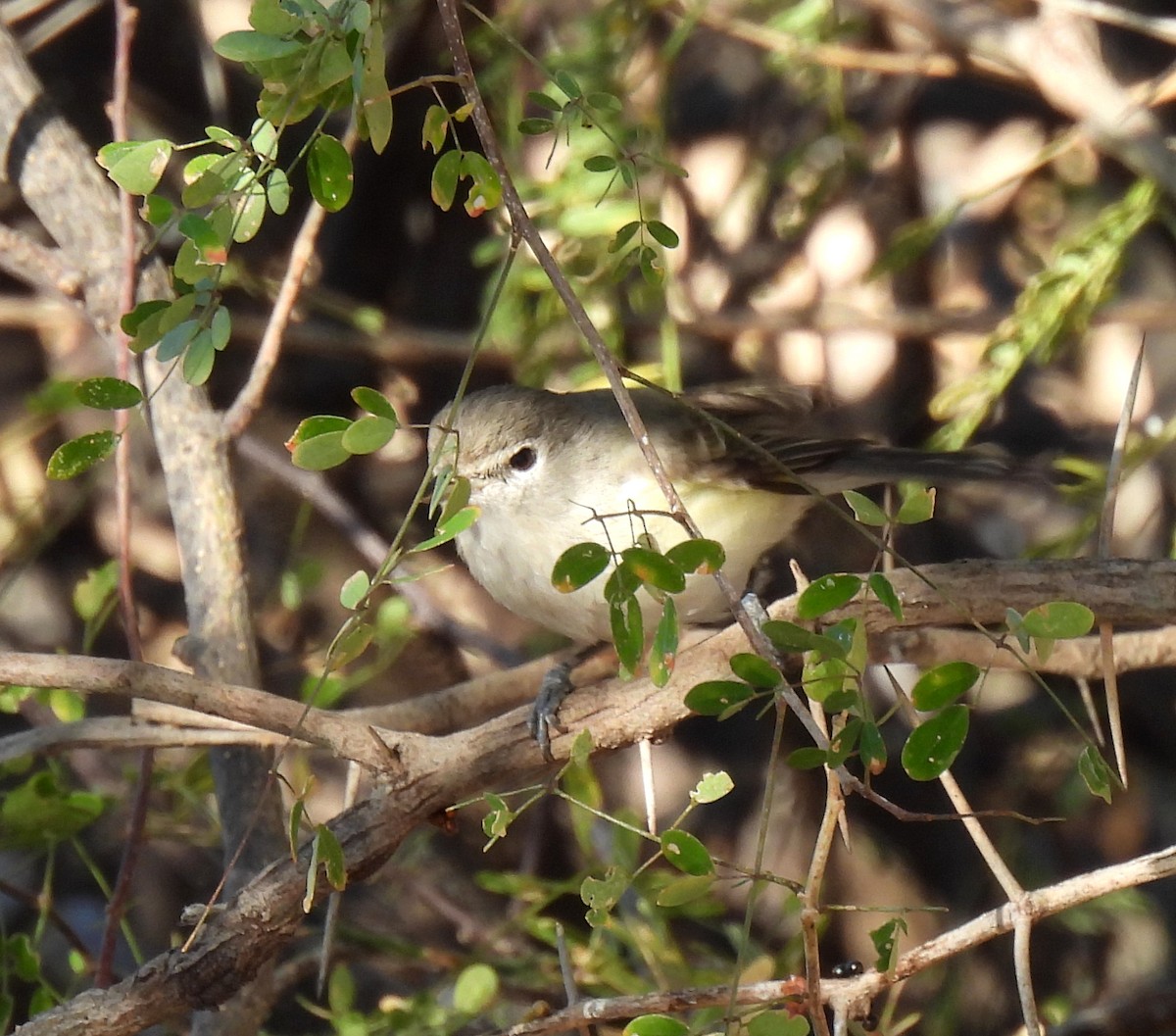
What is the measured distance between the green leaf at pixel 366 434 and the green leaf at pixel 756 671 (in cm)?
43

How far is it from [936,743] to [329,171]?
2.95ft

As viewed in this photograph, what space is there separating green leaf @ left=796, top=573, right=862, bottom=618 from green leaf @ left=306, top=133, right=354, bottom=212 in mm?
671

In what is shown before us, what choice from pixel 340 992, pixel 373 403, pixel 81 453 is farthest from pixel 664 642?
pixel 340 992

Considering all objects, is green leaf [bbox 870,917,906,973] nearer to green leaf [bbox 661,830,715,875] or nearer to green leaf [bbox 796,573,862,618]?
green leaf [bbox 661,830,715,875]

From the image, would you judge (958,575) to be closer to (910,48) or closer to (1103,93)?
(1103,93)

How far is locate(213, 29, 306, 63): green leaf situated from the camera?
137cm

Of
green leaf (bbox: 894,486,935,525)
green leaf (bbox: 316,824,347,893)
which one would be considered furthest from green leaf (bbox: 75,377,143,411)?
green leaf (bbox: 894,486,935,525)

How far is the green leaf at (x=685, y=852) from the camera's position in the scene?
1.40 m

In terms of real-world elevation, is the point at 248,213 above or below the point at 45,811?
above

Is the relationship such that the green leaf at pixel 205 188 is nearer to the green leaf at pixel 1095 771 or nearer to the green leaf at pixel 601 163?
the green leaf at pixel 601 163

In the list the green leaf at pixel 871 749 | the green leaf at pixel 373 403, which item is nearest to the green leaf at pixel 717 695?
the green leaf at pixel 871 749

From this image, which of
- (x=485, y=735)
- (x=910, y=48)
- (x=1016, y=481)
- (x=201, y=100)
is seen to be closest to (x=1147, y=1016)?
(x=1016, y=481)

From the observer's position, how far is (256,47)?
1.38m

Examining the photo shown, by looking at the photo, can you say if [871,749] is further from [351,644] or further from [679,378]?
[679,378]
